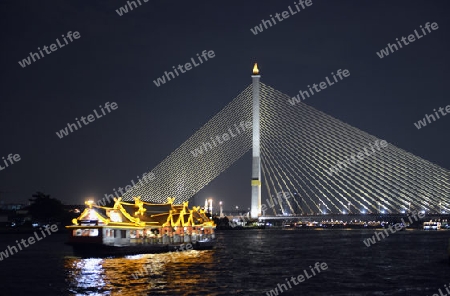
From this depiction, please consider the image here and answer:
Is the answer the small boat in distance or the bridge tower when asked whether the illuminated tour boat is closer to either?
the bridge tower

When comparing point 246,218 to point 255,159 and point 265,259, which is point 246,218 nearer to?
point 255,159

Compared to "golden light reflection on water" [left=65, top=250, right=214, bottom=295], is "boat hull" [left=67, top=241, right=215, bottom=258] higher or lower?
higher

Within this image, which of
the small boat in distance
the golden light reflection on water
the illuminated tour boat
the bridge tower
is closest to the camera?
the golden light reflection on water

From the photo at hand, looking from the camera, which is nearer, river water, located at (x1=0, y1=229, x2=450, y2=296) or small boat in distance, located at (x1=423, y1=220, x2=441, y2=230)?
river water, located at (x1=0, y1=229, x2=450, y2=296)

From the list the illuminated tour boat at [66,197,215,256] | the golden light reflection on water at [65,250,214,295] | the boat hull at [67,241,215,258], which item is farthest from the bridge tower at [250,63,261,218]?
the golden light reflection on water at [65,250,214,295]

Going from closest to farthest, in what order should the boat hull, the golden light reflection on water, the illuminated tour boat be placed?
the golden light reflection on water, the boat hull, the illuminated tour boat

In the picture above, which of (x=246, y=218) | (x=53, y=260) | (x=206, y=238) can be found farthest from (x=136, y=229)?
(x=246, y=218)

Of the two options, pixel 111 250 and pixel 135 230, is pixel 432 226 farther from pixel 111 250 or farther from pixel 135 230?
pixel 111 250
